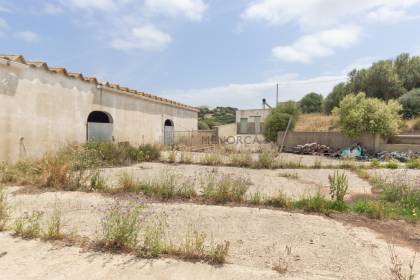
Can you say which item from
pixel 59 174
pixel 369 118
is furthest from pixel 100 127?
pixel 369 118

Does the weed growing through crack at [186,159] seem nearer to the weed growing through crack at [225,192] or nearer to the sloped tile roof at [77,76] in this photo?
the sloped tile roof at [77,76]

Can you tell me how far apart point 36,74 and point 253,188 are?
8.42 metres

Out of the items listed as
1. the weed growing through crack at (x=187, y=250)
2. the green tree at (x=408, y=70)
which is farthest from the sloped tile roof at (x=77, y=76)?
the green tree at (x=408, y=70)

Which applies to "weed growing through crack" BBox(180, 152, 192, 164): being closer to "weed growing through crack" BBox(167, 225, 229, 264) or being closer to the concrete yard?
the concrete yard

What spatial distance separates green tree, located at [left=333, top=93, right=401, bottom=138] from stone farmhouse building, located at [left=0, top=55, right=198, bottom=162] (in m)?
11.7

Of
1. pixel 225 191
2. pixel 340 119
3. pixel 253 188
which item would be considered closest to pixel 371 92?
pixel 340 119

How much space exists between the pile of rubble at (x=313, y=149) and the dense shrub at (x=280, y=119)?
99.2 inches

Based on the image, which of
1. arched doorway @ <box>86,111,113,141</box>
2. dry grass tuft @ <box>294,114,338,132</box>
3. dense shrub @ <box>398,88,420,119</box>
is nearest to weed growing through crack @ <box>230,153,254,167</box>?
arched doorway @ <box>86,111,113,141</box>

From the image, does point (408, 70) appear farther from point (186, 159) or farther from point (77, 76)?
point (77, 76)

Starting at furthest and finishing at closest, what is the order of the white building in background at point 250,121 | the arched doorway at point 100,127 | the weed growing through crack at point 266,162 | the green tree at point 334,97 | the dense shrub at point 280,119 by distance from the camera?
1. the white building in background at point 250,121
2. the green tree at point 334,97
3. the dense shrub at point 280,119
4. the arched doorway at point 100,127
5. the weed growing through crack at point 266,162

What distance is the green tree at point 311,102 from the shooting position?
127ft

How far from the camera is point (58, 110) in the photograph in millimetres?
10555

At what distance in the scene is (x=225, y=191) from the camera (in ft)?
18.0

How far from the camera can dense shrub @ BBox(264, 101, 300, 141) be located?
65.0ft
